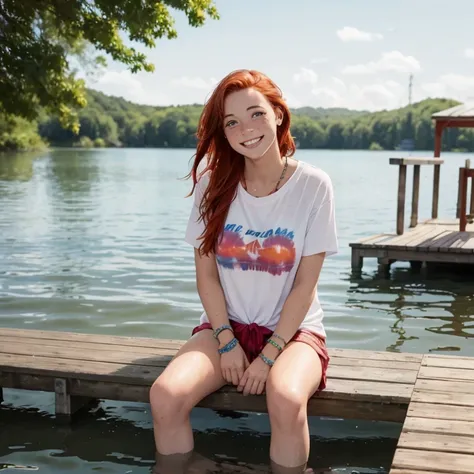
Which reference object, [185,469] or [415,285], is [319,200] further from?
[415,285]

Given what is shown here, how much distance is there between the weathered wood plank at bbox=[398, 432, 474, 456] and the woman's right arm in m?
0.97

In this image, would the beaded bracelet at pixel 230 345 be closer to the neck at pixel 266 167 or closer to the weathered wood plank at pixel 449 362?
the neck at pixel 266 167

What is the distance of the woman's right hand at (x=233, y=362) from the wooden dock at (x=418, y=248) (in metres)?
7.71

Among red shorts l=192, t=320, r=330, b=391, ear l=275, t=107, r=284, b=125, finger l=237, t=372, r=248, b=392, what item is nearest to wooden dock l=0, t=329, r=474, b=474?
finger l=237, t=372, r=248, b=392

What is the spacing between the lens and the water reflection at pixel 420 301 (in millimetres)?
8750

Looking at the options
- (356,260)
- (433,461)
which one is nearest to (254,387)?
(433,461)

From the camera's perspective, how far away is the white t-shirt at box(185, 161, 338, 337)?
4.22 meters

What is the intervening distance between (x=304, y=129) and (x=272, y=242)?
157774 millimetres

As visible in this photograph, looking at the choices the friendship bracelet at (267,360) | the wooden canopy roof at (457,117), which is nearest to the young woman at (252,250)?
the friendship bracelet at (267,360)

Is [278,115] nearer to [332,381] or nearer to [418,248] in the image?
[332,381]

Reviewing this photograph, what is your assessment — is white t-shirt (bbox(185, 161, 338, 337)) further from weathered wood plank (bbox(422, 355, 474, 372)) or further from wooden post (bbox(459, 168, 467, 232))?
wooden post (bbox(459, 168, 467, 232))

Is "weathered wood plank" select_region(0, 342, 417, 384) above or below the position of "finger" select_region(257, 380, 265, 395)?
below

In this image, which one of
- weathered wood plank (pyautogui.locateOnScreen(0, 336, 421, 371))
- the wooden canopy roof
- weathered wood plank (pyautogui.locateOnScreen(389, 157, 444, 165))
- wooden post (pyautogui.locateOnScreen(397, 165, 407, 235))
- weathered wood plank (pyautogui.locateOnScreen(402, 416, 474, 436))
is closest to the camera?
weathered wood plank (pyautogui.locateOnScreen(402, 416, 474, 436))

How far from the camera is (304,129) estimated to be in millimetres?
159875
